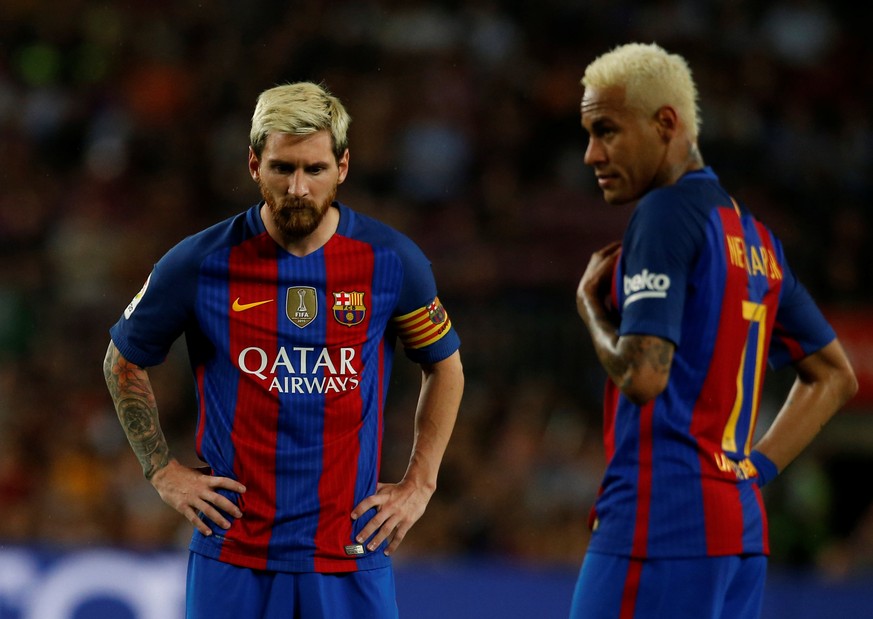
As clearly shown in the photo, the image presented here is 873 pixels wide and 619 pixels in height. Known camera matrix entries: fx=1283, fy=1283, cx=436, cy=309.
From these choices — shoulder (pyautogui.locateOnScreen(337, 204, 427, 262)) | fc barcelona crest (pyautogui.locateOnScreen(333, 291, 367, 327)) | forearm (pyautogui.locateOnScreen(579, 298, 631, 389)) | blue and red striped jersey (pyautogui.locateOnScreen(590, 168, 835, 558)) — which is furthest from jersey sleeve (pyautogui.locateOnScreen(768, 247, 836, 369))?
fc barcelona crest (pyautogui.locateOnScreen(333, 291, 367, 327))

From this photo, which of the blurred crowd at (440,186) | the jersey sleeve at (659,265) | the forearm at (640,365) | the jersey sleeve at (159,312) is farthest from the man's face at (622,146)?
the blurred crowd at (440,186)

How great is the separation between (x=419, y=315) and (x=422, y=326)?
1.6 inches

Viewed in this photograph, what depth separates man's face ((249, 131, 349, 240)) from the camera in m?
3.54

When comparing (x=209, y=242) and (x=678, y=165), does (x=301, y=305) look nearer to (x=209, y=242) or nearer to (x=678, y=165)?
(x=209, y=242)

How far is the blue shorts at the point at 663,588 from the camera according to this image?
334cm

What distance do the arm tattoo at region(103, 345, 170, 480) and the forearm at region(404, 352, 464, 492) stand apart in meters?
0.75

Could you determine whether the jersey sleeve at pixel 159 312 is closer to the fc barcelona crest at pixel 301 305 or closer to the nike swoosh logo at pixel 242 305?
the nike swoosh logo at pixel 242 305

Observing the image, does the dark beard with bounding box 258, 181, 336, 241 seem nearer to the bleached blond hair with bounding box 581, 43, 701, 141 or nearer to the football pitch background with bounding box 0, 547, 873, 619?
the bleached blond hair with bounding box 581, 43, 701, 141

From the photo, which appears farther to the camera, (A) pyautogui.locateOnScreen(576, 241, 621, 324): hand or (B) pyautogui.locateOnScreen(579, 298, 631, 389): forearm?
(A) pyautogui.locateOnScreen(576, 241, 621, 324): hand

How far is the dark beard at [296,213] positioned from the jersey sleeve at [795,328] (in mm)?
1381

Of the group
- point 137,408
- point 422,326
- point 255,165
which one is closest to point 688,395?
point 422,326

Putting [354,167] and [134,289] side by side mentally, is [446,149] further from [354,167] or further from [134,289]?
[134,289]

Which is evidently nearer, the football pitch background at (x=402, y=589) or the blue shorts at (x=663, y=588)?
the blue shorts at (x=663, y=588)

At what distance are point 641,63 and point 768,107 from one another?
24.3 ft
